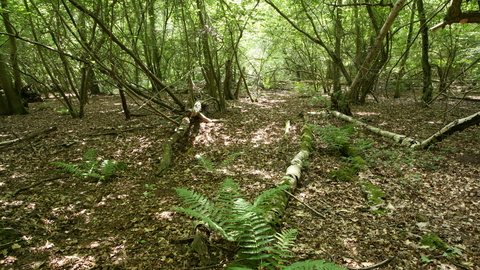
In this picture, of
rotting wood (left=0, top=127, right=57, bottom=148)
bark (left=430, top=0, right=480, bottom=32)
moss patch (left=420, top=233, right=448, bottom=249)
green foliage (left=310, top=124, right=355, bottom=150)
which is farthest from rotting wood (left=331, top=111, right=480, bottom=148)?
rotting wood (left=0, top=127, right=57, bottom=148)

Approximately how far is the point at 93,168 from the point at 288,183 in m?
4.13

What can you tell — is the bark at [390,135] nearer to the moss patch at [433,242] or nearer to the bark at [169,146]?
the moss patch at [433,242]

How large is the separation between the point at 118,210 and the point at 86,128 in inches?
225

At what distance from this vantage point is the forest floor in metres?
2.85

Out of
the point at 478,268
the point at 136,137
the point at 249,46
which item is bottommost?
the point at 478,268

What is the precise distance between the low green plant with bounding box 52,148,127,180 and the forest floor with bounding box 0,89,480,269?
0.51 feet

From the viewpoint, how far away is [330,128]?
654 cm

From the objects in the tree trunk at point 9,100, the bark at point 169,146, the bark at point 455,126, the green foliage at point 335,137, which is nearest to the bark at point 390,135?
the bark at point 455,126

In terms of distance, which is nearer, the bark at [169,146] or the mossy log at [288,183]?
the mossy log at [288,183]

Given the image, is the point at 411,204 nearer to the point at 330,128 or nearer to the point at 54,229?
the point at 330,128

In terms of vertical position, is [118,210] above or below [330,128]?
below

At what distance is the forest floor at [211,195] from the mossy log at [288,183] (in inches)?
7.7

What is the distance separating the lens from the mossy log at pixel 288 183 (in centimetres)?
339

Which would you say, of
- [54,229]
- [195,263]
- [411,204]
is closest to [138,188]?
[54,229]
